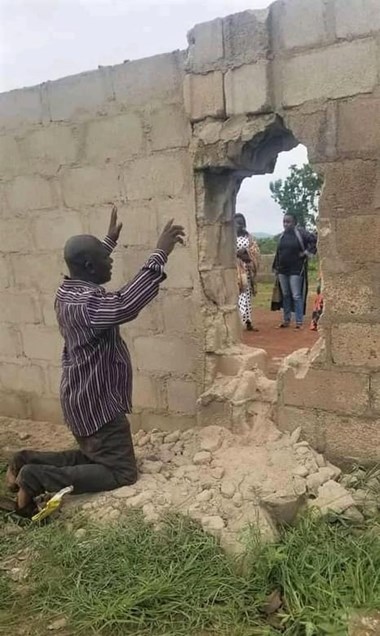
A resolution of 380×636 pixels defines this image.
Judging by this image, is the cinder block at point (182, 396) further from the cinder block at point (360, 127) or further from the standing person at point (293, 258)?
the standing person at point (293, 258)

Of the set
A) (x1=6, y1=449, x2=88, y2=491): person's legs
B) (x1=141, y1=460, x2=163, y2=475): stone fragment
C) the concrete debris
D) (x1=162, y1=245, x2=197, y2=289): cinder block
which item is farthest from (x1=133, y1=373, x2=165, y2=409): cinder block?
(x1=6, y1=449, x2=88, y2=491): person's legs

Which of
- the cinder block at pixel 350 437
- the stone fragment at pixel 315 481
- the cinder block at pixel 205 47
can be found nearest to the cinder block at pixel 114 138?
the cinder block at pixel 205 47

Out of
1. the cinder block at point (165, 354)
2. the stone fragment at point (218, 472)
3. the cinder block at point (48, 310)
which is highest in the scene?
the cinder block at point (48, 310)

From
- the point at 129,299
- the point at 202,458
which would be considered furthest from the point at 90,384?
the point at 202,458

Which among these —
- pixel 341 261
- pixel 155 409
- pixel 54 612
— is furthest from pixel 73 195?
pixel 54 612

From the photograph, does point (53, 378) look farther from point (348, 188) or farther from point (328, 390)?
point (348, 188)

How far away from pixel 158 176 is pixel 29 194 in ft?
4.05

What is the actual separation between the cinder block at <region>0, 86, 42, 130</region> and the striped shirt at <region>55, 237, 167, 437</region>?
1.83 m

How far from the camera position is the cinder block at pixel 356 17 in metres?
3.24

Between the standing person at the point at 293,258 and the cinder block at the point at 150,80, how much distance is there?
486 centimetres

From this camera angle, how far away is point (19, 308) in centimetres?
505

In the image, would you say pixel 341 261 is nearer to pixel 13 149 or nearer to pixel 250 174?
pixel 250 174

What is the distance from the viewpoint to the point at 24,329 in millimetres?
5043

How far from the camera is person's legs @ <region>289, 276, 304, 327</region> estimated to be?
882cm
